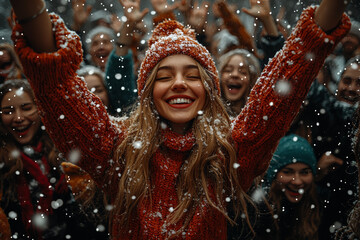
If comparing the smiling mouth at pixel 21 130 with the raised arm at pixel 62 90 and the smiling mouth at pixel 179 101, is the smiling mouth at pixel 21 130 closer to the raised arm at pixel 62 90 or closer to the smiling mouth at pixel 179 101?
the raised arm at pixel 62 90

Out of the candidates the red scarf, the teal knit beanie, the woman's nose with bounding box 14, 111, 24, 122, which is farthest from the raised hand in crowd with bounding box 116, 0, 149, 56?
the teal knit beanie

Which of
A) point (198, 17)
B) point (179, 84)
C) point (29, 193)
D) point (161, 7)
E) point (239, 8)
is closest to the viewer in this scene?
point (179, 84)

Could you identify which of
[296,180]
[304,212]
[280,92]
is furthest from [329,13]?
[304,212]

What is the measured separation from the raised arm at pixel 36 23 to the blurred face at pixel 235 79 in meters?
1.05

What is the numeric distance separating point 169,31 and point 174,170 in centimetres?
61

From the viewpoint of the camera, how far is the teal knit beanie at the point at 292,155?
1.88m

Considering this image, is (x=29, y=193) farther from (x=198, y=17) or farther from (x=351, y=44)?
(x=351, y=44)

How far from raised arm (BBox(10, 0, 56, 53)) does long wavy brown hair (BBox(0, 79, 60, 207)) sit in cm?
83

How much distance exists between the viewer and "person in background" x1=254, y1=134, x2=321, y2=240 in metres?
1.88

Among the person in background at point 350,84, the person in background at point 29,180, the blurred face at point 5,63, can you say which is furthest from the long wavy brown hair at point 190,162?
the blurred face at point 5,63

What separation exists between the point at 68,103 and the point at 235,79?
3.36 ft

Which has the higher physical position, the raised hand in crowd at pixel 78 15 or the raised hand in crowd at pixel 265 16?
the raised hand in crowd at pixel 265 16

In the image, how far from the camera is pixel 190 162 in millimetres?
1418

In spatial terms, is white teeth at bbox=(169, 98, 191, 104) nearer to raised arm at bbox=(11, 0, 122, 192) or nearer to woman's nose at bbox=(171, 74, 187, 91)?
woman's nose at bbox=(171, 74, 187, 91)
